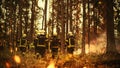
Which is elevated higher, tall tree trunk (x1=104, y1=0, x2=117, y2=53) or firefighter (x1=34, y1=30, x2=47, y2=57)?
tall tree trunk (x1=104, y1=0, x2=117, y2=53)

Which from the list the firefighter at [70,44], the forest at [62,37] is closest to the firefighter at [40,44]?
the forest at [62,37]

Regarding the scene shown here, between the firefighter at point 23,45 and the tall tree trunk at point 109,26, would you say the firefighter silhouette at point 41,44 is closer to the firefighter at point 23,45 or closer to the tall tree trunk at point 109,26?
the firefighter at point 23,45

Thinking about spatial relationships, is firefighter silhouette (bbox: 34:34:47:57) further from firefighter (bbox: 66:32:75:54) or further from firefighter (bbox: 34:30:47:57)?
firefighter (bbox: 66:32:75:54)

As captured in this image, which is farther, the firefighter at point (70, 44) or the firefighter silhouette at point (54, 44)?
the firefighter at point (70, 44)

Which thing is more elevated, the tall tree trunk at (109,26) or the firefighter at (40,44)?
the tall tree trunk at (109,26)

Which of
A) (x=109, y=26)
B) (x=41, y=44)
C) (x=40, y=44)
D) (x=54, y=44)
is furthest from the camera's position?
(x=54, y=44)

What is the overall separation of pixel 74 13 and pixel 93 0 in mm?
12702

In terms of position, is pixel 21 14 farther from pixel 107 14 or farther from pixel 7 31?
pixel 107 14

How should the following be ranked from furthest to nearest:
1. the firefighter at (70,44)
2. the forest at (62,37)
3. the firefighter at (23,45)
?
the firefighter at (23,45)
the firefighter at (70,44)
the forest at (62,37)

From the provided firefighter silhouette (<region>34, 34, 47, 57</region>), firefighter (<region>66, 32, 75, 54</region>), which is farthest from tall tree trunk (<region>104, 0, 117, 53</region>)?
firefighter silhouette (<region>34, 34, 47, 57</region>)

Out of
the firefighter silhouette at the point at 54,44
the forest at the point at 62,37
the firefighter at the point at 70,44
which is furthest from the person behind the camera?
the firefighter at the point at 70,44

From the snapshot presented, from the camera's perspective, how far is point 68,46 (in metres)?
28.1

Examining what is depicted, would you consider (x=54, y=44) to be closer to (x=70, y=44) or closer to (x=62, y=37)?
(x=70, y=44)

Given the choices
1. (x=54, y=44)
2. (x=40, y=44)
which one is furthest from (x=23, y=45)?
(x=54, y=44)
